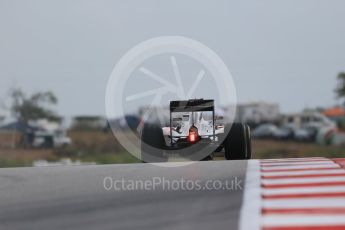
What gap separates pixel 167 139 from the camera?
11.3 metres

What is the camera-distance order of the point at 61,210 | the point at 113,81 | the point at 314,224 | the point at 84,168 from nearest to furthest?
the point at 314,224
the point at 61,210
the point at 113,81
the point at 84,168

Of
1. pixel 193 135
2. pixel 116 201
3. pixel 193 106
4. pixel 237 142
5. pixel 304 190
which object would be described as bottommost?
pixel 116 201

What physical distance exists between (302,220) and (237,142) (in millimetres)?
5729

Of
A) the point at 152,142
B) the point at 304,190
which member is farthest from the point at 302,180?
the point at 152,142

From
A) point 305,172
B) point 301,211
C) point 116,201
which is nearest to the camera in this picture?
point 301,211

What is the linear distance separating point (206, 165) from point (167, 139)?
908 millimetres

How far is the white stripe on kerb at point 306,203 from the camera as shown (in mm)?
6703

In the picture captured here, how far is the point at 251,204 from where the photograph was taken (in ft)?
22.5

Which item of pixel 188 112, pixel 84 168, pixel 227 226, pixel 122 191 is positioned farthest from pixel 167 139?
pixel 227 226

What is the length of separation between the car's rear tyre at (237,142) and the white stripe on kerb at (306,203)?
184 inches

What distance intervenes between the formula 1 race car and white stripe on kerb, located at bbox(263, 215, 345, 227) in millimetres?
4736

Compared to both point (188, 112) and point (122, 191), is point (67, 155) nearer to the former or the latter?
point (188, 112)

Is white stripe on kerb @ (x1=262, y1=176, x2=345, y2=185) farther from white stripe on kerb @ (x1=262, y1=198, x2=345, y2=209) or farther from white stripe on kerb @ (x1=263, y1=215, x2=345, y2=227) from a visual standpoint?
white stripe on kerb @ (x1=263, y1=215, x2=345, y2=227)

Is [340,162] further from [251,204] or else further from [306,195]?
[251,204]
